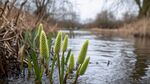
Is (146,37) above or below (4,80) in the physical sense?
below

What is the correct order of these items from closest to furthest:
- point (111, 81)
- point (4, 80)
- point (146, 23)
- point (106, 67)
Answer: point (4, 80) → point (111, 81) → point (106, 67) → point (146, 23)

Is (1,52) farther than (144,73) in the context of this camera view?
No

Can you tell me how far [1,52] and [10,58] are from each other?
0.40 metres

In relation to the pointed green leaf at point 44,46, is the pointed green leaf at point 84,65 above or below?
below

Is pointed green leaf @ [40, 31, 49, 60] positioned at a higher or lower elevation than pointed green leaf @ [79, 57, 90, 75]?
higher

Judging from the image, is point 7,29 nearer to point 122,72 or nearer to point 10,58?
point 10,58

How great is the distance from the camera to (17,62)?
5.39 m

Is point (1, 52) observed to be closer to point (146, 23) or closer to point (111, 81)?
point (111, 81)

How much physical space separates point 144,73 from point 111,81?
1193 mm

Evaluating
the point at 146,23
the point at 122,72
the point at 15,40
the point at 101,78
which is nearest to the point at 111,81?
the point at 101,78

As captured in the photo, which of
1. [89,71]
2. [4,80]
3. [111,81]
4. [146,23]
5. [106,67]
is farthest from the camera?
[146,23]

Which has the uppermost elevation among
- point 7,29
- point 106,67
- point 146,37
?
point 7,29

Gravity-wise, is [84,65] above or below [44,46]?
below

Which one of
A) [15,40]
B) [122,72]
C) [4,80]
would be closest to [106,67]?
[122,72]
